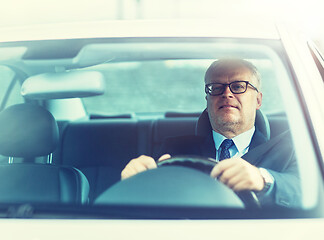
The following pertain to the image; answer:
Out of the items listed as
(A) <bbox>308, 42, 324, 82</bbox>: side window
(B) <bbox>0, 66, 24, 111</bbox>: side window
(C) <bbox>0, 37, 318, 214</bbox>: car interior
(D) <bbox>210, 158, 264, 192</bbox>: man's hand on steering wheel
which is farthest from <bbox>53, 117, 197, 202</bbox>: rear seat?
(D) <bbox>210, 158, 264, 192</bbox>: man's hand on steering wheel

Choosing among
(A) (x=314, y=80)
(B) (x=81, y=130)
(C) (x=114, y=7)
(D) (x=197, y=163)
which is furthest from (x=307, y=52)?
(C) (x=114, y=7)

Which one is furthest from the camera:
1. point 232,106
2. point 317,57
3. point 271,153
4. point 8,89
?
point 8,89

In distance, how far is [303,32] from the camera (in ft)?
6.25

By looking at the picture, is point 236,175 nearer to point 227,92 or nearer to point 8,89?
point 227,92

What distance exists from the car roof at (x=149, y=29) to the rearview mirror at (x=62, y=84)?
356mm

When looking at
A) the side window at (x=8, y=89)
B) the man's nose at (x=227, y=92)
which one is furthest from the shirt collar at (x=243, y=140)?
the side window at (x=8, y=89)

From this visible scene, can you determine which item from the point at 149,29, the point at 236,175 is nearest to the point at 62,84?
the point at 149,29

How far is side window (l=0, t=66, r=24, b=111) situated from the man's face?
1.46 m

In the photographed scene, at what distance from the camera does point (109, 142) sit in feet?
11.6

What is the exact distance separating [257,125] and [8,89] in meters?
1.69

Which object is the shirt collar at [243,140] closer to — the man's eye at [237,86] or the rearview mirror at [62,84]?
the man's eye at [237,86]

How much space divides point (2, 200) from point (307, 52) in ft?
3.74

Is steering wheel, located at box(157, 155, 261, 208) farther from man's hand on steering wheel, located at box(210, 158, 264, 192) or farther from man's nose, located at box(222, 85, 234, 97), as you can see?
man's nose, located at box(222, 85, 234, 97)

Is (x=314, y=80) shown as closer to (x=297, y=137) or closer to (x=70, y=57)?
(x=297, y=137)
